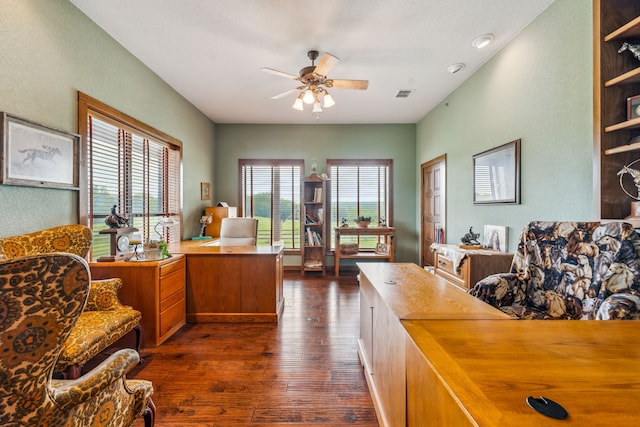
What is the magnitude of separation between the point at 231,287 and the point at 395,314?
224cm

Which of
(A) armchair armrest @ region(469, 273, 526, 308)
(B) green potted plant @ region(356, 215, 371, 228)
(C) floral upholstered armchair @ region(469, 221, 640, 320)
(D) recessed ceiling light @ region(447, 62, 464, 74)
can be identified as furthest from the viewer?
(B) green potted plant @ region(356, 215, 371, 228)

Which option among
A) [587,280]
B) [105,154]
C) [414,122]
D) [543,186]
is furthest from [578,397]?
[414,122]

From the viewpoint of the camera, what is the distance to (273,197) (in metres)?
5.51

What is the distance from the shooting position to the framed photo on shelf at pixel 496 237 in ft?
9.26

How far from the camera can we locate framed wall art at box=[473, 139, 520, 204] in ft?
8.84

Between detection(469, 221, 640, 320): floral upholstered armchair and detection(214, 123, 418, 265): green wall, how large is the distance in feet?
11.2

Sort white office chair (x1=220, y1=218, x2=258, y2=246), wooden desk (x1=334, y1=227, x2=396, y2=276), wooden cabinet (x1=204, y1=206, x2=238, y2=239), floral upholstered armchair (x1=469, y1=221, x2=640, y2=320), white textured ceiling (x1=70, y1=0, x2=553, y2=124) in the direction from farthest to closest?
wooden desk (x1=334, y1=227, x2=396, y2=276), wooden cabinet (x1=204, y1=206, x2=238, y2=239), white office chair (x1=220, y1=218, x2=258, y2=246), white textured ceiling (x1=70, y1=0, x2=553, y2=124), floral upholstered armchair (x1=469, y1=221, x2=640, y2=320)

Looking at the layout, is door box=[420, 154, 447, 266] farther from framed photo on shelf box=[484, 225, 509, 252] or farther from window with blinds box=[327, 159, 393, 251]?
framed photo on shelf box=[484, 225, 509, 252]

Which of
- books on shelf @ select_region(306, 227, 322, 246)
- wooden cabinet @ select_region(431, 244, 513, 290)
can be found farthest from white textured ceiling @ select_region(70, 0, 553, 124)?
books on shelf @ select_region(306, 227, 322, 246)

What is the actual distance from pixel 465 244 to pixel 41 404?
3494mm

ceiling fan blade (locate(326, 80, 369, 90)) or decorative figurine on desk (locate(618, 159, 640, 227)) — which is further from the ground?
ceiling fan blade (locate(326, 80, 369, 90))

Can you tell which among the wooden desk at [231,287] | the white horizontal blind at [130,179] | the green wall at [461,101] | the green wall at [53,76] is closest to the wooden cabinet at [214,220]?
the green wall at [461,101]

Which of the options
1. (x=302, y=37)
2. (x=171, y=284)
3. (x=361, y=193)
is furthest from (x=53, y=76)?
(x=361, y=193)

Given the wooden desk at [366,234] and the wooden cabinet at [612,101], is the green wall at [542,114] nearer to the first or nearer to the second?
the wooden cabinet at [612,101]
